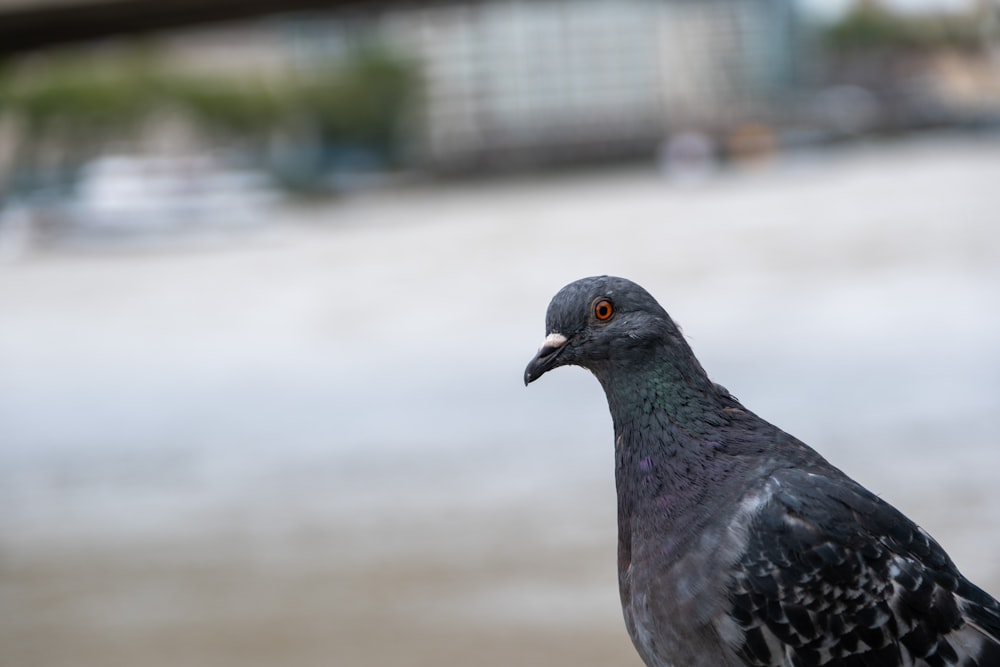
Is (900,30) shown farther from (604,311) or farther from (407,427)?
(604,311)

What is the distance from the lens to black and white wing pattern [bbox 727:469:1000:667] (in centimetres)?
307

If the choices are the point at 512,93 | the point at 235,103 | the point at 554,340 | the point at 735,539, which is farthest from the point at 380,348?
Result: the point at 512,93

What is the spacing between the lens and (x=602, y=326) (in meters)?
3.26

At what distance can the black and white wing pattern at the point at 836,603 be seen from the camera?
10.1 ft

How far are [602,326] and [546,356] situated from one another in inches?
6.0

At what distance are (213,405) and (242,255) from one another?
61.7 feet

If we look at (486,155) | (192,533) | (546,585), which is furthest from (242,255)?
(486,155)

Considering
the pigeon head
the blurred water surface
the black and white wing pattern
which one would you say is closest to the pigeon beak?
the pigeon head

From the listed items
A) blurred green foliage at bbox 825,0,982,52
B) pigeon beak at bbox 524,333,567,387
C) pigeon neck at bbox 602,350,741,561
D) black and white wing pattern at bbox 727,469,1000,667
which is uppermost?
blurred green foliage at bbox 825,0,982,52

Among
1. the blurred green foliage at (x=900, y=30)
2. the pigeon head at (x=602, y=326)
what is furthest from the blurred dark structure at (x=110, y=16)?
the blurred green foliage at (x=900, y=30)

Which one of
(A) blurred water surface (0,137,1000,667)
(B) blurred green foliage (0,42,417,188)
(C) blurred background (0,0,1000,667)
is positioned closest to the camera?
(A) blurred water surface (0,137,1000,667)

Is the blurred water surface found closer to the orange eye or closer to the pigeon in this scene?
the pigeon

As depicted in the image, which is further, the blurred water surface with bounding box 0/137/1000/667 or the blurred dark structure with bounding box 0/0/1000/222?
the blurred dark structure with bounding box 0/0/1000/222

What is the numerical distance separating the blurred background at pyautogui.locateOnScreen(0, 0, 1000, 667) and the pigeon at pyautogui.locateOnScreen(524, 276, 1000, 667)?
440cm
